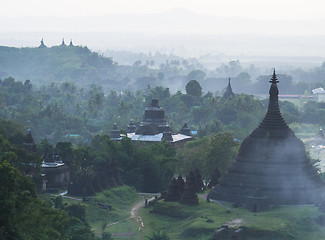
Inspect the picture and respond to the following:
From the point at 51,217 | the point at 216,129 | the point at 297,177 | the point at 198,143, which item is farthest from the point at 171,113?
the point at 51,217

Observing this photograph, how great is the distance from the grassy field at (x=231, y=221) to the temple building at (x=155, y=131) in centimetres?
3942

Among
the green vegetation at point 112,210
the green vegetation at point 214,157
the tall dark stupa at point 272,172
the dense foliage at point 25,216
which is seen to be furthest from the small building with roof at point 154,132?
the dense foliage at point 25,216

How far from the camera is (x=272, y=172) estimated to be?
304 feet

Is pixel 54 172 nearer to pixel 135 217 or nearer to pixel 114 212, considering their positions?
pixel 114 212

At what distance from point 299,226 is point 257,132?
14042 mm

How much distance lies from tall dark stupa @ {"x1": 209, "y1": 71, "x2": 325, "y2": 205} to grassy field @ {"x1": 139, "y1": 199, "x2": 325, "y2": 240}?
68.9 inches

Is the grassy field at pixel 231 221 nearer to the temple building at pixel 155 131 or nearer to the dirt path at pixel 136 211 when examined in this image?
the dirt path at pixel 136 211

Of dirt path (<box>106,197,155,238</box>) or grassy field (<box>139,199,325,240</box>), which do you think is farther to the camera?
dirt path (<box>106,197,155,238</box>)

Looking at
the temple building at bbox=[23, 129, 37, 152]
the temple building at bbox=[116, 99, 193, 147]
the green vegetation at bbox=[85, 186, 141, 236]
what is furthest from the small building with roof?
the green vegetation at bbox=[85, 186, 141, 236]

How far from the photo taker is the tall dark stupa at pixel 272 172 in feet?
299

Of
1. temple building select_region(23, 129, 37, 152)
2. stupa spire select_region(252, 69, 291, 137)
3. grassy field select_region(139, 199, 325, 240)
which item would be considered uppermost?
stupa spire select_region(252, 69, 291, 137)

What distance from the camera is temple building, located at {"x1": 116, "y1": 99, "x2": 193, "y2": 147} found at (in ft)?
433

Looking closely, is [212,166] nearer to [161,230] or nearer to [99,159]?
[99,159]

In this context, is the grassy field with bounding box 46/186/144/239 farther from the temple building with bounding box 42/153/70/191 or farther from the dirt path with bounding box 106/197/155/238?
the temple building with bounding box 42/153/70/191
